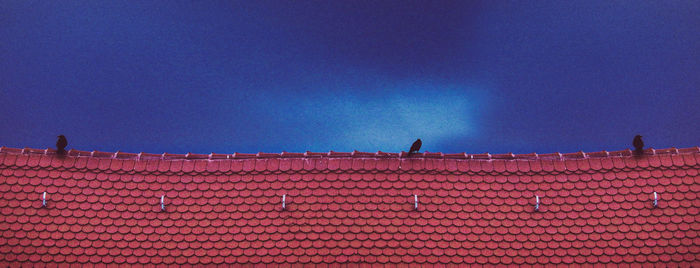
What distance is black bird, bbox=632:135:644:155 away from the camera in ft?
39.6

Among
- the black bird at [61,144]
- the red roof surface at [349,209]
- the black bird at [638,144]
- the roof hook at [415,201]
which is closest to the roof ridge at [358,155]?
the red roof surface at [349,209]

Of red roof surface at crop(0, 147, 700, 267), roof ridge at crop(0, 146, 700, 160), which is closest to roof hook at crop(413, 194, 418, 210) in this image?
red roof surface at crop(0, 147, 700, 267)

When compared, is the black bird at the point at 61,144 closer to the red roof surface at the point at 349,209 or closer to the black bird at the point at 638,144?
the red roof surface at the point at 349,209

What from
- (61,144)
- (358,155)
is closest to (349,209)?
(358,155)

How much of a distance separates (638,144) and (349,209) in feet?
20.2

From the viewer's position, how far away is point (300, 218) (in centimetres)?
1177

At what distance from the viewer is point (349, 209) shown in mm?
11891

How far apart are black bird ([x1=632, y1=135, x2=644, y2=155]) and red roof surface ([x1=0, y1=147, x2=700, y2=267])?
18cm

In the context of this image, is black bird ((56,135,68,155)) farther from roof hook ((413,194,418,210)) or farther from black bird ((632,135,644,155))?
black bird ((632,135,644,155))

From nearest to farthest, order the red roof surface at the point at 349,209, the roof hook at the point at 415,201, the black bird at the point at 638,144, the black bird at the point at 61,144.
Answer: the red roof surface at the point at 349,209, the roof hook at the point at 415,201, the black bird at the point at 61,144, the black bird at the point at 638,144

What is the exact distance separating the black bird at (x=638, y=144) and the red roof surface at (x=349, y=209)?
18 centimetres

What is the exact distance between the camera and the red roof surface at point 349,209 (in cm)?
1134

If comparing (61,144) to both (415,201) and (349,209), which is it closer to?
(349,209)

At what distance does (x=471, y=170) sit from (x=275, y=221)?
4.25m
